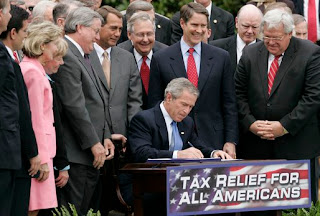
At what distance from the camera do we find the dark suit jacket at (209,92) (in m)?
8.76

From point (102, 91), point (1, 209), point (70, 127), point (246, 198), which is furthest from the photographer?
point (102, 91)

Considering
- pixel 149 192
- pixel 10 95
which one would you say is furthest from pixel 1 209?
pixel 149 192

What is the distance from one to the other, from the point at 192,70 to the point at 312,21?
11.7 feet

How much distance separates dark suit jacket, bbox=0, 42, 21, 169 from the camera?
6465mm

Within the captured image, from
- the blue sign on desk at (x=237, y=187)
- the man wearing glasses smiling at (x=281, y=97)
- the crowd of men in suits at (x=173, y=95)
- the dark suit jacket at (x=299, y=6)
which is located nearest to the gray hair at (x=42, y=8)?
the crowd of men in suits at (x=173, y=95)

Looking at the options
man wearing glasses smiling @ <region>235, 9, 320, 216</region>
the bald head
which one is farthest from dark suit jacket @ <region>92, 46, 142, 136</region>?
the bald head

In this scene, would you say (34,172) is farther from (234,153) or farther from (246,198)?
(234,153)

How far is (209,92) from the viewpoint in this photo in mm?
8812

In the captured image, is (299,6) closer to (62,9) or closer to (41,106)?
(62,9)

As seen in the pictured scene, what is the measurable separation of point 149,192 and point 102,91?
1.40 metres

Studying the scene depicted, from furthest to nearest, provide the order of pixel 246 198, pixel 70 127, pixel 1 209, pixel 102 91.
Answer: pixel 102 91 < pixel 70 127 < pixel 246 198 < pixel 1 209

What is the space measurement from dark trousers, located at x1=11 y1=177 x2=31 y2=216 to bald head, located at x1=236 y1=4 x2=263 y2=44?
3846 mm

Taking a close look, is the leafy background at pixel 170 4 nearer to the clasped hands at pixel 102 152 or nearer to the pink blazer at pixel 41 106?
the clasped hands at pixel 102 152

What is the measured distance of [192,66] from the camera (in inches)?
351
